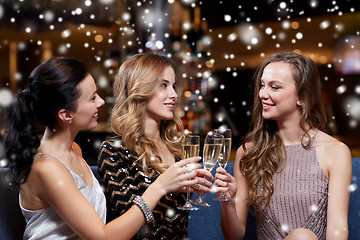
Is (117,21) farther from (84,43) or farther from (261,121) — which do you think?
(261,121)

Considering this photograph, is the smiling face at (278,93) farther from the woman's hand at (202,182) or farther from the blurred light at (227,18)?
the blurred light at (227,18)

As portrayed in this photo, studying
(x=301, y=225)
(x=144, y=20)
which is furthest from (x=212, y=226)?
(x=144, y=20)

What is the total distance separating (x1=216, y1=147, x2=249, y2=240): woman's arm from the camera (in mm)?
1700

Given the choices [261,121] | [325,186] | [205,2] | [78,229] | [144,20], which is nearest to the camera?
[78,229]

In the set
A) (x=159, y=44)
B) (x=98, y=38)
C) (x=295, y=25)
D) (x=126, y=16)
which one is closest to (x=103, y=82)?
(x=98, y=38)

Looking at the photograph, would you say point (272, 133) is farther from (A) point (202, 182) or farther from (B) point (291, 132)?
(A) point (202, 182)

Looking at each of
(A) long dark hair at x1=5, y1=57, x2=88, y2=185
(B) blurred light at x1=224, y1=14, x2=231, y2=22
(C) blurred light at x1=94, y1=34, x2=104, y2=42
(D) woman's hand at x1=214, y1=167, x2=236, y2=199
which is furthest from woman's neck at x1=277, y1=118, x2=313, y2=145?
(C) blurred light at x1=94, y1=34, x2=104, y2=42

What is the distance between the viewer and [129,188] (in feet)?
5.69

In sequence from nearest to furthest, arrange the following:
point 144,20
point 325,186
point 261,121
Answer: point 325,186 < point 261,121 < point 144,20

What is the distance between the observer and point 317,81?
6.31 feet

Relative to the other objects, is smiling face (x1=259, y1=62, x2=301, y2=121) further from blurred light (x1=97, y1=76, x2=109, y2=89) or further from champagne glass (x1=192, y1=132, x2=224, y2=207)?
blurred light (x1=97, y1=76, x2=109, y2=89)

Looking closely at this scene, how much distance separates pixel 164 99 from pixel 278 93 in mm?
476

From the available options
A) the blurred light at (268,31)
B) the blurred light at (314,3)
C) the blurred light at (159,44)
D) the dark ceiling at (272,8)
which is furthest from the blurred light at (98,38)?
the blurred light at (314,3)

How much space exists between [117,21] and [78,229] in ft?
11.2
